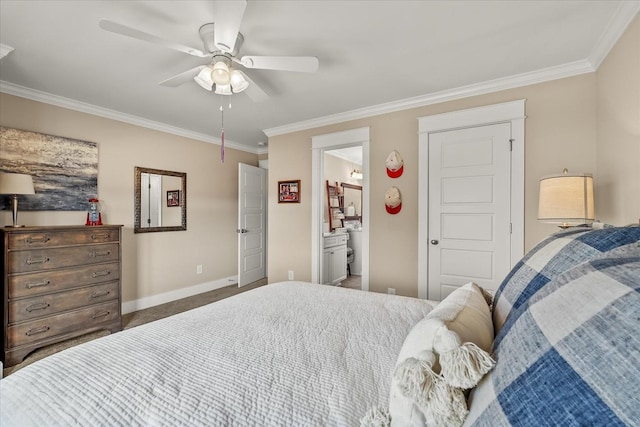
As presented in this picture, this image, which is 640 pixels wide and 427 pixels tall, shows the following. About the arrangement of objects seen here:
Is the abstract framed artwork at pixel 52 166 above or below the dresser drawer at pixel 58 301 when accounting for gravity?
above

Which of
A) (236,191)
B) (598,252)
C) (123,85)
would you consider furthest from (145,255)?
(598,252)

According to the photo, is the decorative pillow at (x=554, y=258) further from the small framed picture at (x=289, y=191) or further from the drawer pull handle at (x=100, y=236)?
the drawer pull handle at (x=100, y=236)

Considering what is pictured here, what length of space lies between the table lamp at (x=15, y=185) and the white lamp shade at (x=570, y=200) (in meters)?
4.13

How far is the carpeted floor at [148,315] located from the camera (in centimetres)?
240

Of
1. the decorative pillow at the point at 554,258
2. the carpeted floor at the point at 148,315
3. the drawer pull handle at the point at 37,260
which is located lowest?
the carpeted floor at the point at 148,315

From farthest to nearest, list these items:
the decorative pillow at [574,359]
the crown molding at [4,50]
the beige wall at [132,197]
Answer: the beige wall at [132,197] → the crown molding at [4,50] → the decorative pillow at [574,359]

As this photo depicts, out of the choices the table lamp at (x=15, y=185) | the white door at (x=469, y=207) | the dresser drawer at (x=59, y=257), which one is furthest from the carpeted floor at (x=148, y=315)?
the white door at (x=469, y=207)

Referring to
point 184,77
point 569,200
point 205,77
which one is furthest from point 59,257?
point 569,200

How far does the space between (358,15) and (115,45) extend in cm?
176

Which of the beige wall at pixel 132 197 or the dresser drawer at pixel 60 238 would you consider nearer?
the dresser drawer at pixel 60 238

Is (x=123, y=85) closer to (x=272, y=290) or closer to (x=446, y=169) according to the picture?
(x=272, y=290)

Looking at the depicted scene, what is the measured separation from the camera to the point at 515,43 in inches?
80.1

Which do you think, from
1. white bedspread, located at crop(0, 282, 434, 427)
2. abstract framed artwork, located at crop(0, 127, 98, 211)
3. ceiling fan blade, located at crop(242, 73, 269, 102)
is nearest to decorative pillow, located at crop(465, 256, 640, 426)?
white bedspread, located at crop(0, 282, 434, 427)

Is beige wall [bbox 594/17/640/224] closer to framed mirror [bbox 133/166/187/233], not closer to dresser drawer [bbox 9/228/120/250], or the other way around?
dresser drawer [bbox 9/228/120/250]
